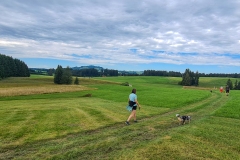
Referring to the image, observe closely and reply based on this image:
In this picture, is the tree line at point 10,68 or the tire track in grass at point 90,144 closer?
the tire track in grass at point 90,144

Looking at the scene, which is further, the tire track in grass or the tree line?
the tree line

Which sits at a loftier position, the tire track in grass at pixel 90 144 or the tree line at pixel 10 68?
the tree line at pixel 10 68

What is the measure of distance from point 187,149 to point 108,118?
8.76 m

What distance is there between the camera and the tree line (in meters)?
99.6

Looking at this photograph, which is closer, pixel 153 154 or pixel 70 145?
pixel 153 154

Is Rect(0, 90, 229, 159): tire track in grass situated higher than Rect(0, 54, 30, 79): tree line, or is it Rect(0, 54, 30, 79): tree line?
Rect(0, 54, 30, 79): tree line

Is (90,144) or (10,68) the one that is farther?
(10,68)

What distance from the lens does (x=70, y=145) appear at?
9.59 m

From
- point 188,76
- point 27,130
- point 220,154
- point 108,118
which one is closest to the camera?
point 220,154

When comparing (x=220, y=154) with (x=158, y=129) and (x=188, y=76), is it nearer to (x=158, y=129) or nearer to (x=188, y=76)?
(x=158, y=129)

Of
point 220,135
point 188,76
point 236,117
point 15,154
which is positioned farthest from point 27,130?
point 188,76

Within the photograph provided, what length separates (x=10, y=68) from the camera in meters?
115

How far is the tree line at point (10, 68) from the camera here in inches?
3920

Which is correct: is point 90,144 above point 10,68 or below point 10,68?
below
